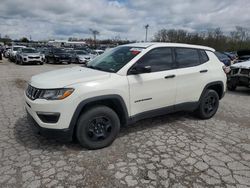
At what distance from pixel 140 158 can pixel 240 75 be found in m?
6.61

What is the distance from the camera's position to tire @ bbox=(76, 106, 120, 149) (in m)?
3.26

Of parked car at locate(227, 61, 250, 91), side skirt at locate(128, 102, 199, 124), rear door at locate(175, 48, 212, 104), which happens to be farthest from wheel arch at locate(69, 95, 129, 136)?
parked car at locate(227, 61, 250, 91)

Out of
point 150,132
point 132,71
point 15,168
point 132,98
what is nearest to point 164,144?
point 150,132

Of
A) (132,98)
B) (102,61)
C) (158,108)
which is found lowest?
(158,108)

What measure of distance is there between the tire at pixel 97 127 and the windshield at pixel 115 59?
778mm

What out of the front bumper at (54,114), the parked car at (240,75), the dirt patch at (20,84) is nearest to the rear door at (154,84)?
the front bumper at (54,114)

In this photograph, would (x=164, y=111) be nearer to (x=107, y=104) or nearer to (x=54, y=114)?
(x=107, y=104)

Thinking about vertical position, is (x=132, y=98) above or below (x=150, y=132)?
above

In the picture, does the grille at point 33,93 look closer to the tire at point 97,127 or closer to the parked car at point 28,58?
the tire at point 97,127

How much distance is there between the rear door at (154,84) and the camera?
3.61 meters

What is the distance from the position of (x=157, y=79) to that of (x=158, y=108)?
57 cm

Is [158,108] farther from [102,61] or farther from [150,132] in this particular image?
[102,61]

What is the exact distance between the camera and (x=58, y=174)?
9.21ft

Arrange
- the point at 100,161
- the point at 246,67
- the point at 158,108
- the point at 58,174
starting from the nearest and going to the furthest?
1. the point at 58,174
2. the point at 100,161
3. the point at 158,108
4. the point at 246,67
